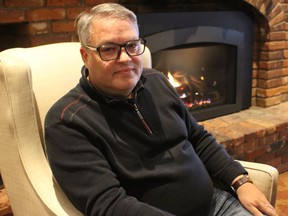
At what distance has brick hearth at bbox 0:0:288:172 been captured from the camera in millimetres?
1571

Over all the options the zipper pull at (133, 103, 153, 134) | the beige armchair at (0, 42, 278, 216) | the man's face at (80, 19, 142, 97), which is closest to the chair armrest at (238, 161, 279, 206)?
the beige armchair at (0, 42, 278, 216)

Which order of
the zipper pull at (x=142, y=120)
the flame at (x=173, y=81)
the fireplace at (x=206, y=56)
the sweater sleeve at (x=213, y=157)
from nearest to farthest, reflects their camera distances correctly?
1. the zipper pull at (x=142, y=120)
2. the sweater sleeve at (x=213, y=157)
3. the fireplace at (x=206, y=56)
4. the flame at (x=173, y=81)

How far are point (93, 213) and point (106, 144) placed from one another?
19 cm

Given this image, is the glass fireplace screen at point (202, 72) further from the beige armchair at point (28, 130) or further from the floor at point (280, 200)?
the beige armchair at point (28, 130)

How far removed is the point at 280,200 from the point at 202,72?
3.08ft

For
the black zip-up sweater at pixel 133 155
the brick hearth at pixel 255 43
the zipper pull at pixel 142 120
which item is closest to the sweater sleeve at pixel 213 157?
the black zip-up sweater at pixel 133 155

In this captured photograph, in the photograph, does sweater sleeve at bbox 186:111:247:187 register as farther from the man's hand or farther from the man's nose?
the man's nose

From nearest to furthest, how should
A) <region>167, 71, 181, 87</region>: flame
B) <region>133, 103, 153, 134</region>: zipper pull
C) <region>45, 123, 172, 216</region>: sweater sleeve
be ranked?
1. <region>45, 123, 172, 216</region>: sweater sleeve
2. <region>133, 103, 153, 134</region>: zipper pull
3. <region>167, 71, 181, 87</region>: flame

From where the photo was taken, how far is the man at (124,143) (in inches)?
38.3

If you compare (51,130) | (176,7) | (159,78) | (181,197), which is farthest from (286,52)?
(51,130)

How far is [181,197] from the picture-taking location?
1.12 metres

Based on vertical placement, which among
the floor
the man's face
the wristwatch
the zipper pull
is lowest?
the floor

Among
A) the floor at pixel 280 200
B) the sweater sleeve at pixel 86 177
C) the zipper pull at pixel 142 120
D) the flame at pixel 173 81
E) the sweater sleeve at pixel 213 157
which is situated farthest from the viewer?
the flame at pixel 173 81

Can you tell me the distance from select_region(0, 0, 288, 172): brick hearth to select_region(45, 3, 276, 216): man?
0.55 metres
